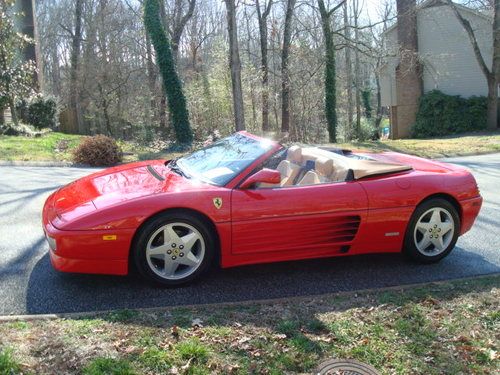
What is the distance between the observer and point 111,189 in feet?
14.5

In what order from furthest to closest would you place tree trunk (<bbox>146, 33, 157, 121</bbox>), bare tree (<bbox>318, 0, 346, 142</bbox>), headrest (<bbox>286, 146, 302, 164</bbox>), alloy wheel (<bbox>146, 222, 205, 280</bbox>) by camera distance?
tree trunk (<bbox>146, 33, 157, 121</bbox>)
bare tree (<bbox>318, 0, 346, 142</bbox>)
headrest (<bbox>286, 146, 302, 164</bbox>)
alloy wheel (<bbox>146, 222, 205, 280</bbox>)

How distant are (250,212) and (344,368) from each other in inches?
62.9

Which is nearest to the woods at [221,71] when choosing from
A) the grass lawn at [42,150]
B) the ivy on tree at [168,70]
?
the ivy on tree at [168,70]

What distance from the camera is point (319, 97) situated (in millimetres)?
26453

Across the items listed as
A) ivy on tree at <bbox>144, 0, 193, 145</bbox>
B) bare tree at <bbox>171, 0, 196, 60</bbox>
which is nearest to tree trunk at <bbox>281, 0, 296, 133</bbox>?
bare tree at <bbox>171, 0, 196, 60</bbox>

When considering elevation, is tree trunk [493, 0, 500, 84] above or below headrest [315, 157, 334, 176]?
above

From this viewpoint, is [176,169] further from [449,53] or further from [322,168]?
[449,53]

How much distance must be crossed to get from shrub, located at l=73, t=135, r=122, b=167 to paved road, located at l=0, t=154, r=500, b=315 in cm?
775

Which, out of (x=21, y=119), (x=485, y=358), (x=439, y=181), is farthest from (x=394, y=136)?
(x=485, y=358)

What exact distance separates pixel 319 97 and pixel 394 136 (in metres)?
6.67

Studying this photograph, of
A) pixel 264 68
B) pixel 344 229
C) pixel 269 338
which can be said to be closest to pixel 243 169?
pixel 344 229

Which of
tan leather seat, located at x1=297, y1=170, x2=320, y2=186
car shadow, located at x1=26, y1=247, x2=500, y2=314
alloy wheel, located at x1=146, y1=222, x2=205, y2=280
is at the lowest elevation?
car shadow, located at x1=26, y1=247, x2=500, y2=314

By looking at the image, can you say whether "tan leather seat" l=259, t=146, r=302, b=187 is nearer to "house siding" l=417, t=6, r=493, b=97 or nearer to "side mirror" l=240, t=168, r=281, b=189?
"side mirror" l=240, t=168, r=281, b=189

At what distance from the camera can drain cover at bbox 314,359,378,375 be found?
2938 millimetres
